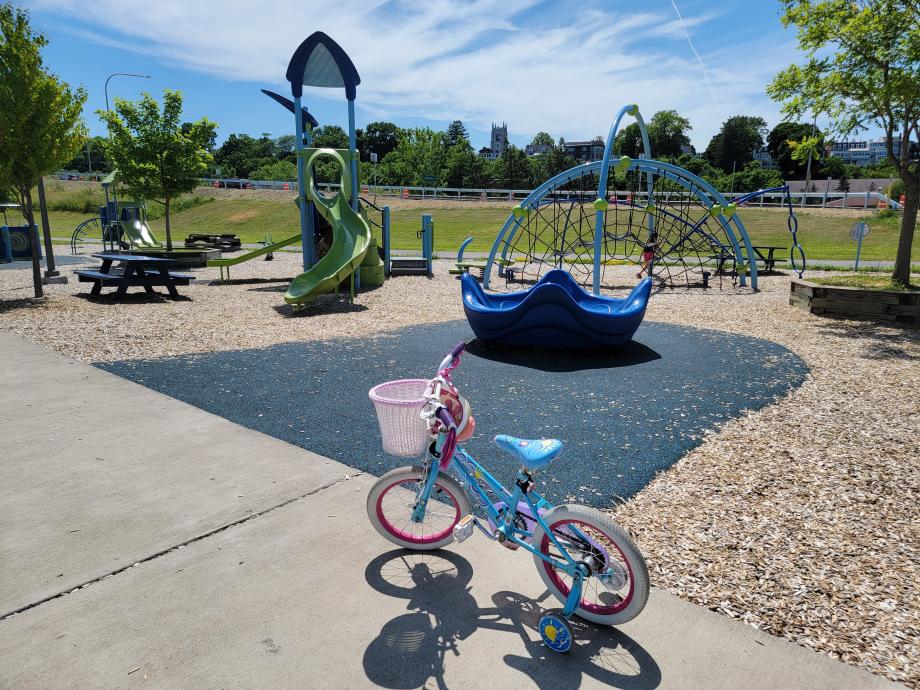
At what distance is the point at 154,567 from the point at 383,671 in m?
1.49

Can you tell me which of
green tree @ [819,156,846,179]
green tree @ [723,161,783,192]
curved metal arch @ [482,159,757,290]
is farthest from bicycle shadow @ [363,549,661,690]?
green tree @ [819,156,846,179]

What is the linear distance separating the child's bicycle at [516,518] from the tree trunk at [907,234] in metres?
10.8

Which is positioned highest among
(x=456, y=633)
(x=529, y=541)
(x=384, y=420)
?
(x=384, y=420)

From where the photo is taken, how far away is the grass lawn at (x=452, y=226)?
2641cm

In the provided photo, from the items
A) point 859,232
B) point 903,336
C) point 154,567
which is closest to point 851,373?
point 903,336

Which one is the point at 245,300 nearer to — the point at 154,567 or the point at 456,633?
the point at 154,567

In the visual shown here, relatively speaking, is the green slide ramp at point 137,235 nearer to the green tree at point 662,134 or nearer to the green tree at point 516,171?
the green tree at point 516,171

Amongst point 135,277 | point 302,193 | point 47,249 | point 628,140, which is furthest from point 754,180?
point 135,277

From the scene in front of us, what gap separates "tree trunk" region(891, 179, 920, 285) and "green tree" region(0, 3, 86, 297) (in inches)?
623

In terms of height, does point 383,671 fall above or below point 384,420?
below

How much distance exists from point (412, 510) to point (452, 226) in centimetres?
3404

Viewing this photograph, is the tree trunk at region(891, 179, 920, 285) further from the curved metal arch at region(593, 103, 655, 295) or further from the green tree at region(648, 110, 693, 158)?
the green tree at region(648, 110, 693, 158)

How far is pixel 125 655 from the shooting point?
2600 mm

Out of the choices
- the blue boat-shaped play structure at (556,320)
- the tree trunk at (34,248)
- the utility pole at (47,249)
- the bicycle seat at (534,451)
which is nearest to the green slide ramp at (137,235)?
the utility pole at (47,249)
